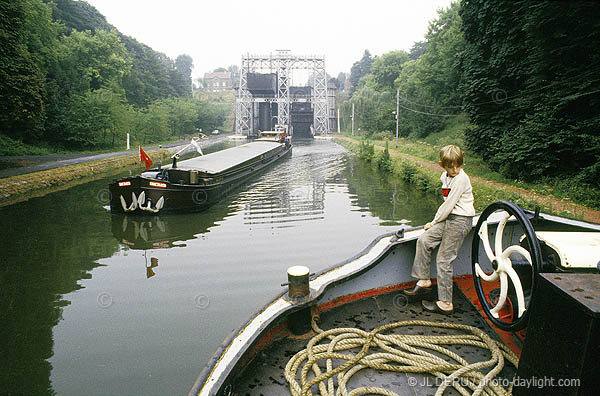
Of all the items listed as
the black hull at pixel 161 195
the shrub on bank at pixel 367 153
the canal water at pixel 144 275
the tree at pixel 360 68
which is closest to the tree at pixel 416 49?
the tree at pixel 360 68

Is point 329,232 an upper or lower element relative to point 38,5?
lower

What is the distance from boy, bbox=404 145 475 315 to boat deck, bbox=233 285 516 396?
0.22 meters

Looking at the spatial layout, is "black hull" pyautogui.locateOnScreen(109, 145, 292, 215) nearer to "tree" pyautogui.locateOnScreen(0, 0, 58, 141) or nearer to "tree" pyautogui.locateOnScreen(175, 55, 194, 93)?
"tree" pyautogui.locateOnScreen(0, 0, 58, 141)

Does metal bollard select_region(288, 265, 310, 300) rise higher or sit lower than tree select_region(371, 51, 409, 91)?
lower

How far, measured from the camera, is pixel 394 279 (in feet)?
14.4

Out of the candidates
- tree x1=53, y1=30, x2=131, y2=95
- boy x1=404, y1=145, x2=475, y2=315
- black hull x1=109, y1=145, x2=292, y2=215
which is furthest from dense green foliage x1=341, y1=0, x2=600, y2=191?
tree x1=53, y1=30, x2=131, y2=95

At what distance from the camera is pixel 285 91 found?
72.7 metres

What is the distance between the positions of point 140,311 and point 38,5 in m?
33.8

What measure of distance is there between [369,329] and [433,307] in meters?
0.79

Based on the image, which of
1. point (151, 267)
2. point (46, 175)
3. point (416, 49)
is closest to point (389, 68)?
point (416, 49)

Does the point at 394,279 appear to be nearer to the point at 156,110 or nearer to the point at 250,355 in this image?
the point at 250,355

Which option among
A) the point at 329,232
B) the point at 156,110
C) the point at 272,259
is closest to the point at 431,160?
the point at 329,232

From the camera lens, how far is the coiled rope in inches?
107

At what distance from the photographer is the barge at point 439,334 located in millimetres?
1950
